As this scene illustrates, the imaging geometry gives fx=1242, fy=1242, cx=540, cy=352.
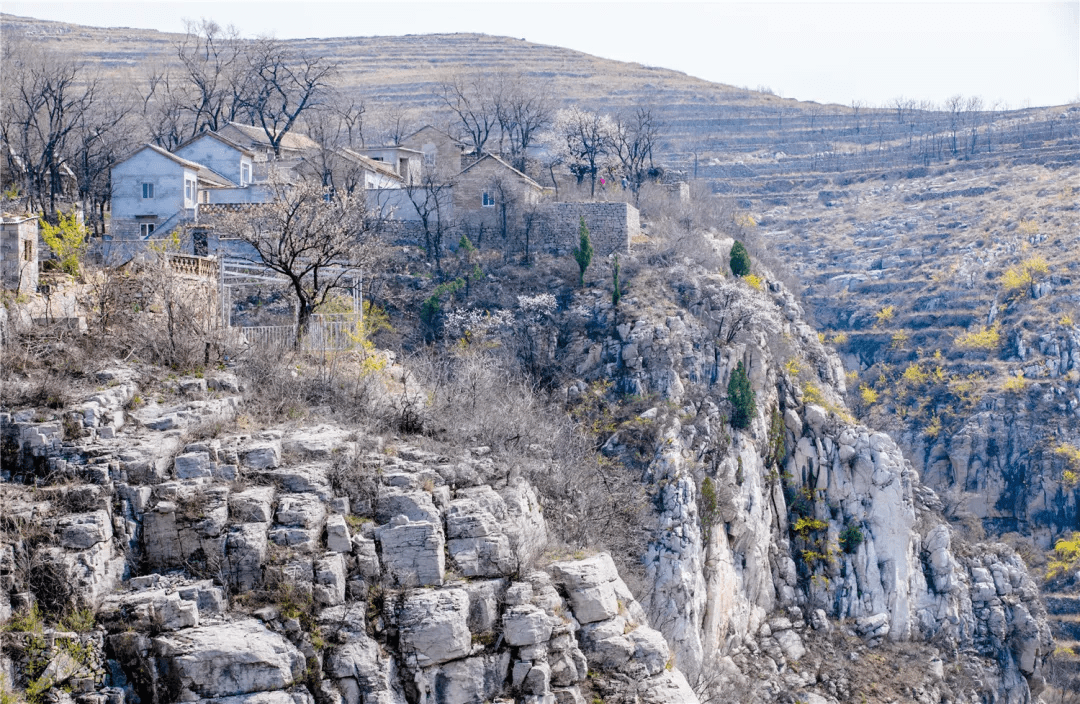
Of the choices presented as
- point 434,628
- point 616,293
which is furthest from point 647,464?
point 434,628

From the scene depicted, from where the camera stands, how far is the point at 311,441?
Result: 1744 cm

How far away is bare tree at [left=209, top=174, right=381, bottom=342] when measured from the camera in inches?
938

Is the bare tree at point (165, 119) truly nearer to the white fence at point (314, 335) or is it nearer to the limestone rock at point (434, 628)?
the white fence at point (314, 335)

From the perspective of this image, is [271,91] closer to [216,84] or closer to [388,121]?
[216,84]

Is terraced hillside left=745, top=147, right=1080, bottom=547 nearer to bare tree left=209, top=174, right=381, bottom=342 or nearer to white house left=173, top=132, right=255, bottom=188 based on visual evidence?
white house left=173, top=132, right=255, bottom=188

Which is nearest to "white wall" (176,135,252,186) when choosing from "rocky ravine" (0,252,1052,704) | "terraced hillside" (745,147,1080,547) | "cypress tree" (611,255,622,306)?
"cypress tree" (611,255,622,306)

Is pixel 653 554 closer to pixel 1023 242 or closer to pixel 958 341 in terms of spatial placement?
pixel 958 341

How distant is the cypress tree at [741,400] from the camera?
35781 millimetres

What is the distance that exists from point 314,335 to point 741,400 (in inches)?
613

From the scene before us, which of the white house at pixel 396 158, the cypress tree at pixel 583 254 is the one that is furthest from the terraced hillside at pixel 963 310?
the white house at pixel 396 158

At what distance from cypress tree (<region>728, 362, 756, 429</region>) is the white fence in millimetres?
13587

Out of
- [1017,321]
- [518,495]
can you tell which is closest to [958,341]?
[1017,321]

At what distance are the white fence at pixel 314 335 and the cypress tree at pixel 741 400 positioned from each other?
535 inches

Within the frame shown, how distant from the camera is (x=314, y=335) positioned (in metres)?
24.3
